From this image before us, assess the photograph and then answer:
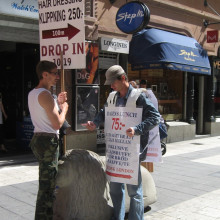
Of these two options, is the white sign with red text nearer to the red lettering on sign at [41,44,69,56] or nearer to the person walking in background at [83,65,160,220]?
the person walking in background at [83,65,160,220]

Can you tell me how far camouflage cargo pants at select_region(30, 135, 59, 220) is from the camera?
3596mm

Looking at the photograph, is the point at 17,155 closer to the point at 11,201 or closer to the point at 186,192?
the point at 11,201

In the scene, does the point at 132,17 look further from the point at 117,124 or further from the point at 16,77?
the point at 117,124

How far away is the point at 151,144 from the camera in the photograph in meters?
5.68

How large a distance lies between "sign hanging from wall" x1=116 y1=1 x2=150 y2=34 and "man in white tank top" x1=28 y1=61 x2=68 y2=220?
574cm

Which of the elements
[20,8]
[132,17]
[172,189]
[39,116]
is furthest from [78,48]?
[132,17]

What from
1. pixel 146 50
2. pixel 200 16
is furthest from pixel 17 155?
pixel 200 16

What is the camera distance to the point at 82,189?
3.90m

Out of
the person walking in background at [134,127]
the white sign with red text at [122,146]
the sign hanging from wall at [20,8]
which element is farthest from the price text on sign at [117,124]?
the sign hanging from wall at [20,8]

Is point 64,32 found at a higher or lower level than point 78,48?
higher

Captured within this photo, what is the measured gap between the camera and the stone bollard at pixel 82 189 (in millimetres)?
3861

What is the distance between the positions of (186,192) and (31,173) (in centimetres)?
308

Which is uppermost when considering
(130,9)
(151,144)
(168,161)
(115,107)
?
(130,9)

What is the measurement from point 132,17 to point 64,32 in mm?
5351
